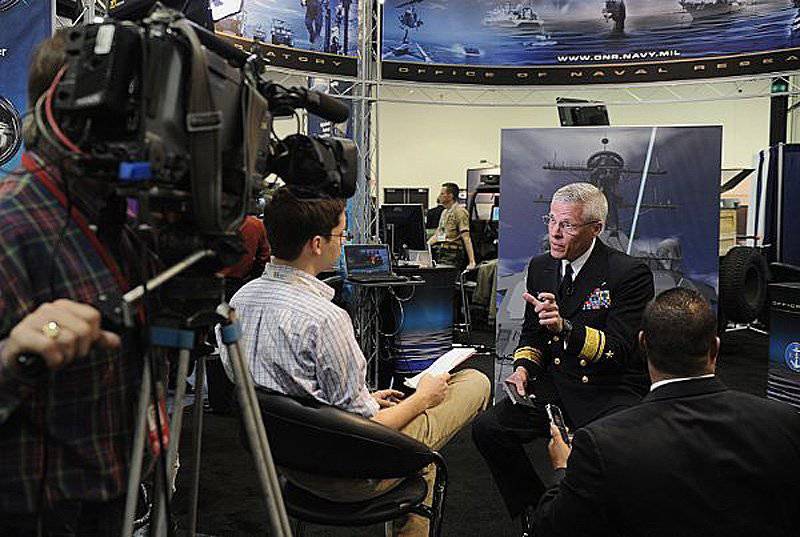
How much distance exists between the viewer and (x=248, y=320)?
2.18 m

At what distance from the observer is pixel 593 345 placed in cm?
285

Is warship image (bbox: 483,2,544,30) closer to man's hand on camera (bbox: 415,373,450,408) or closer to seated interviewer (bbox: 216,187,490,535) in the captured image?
seated interviewer (bbox: 216,187,490,535)

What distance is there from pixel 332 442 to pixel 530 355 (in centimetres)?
145

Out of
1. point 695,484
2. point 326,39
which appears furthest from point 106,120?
point 326,39

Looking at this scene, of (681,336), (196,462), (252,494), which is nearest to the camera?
(196,462)

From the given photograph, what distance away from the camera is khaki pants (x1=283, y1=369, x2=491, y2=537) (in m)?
2.17

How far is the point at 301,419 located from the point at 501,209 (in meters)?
3.57

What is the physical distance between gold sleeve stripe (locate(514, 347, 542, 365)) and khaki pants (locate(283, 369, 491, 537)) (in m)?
0.47

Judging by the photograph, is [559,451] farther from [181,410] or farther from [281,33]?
[281,33]

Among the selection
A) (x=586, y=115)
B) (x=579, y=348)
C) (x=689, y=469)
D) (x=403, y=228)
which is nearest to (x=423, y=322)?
(x=403, y=228)

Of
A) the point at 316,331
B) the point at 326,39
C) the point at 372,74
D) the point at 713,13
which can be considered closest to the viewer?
the point at 316,331

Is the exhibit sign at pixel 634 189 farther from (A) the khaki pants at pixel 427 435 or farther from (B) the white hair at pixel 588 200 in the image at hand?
(A) the khaki pants at pixel 427 435

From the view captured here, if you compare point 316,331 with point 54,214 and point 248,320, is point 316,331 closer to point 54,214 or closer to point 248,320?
point 248,320

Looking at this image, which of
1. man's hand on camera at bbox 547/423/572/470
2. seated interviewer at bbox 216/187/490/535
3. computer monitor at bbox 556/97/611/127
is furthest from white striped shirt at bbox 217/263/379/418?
computer monitor at bbox 556/97/611/127
